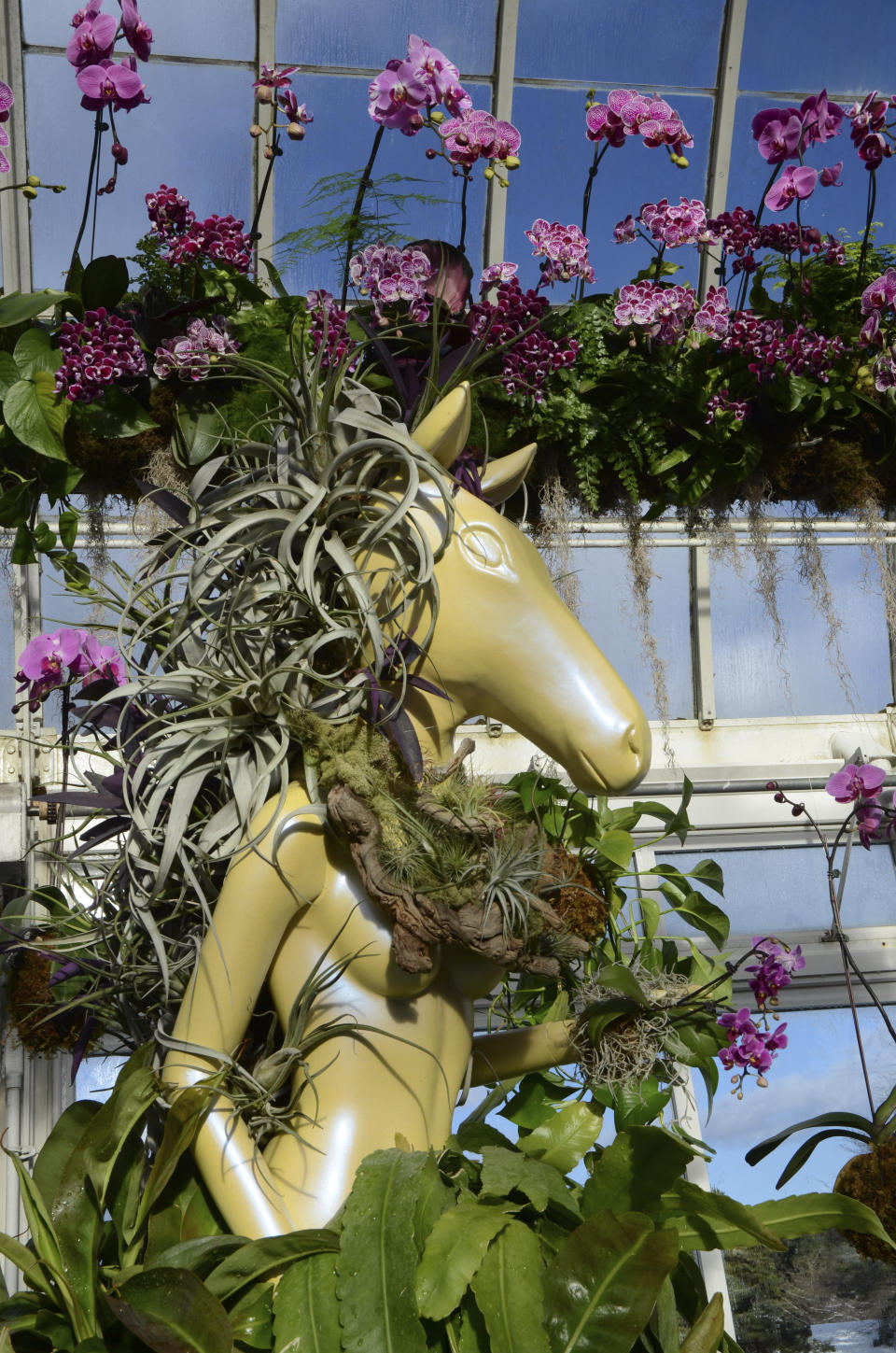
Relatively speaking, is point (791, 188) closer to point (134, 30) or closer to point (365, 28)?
point (134, 30)

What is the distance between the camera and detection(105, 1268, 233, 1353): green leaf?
1.09 meters

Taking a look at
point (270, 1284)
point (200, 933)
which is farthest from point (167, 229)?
point (270, 1284)

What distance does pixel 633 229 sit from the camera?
2.56m

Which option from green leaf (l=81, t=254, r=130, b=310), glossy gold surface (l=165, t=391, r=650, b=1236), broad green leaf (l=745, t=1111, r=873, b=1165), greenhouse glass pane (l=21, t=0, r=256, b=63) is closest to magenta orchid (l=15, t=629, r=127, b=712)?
green leaf (l=81, t=254, r=130, b=310)

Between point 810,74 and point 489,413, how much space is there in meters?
2.78

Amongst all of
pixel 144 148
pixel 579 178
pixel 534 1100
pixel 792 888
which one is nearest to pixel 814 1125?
pixel 534 1100

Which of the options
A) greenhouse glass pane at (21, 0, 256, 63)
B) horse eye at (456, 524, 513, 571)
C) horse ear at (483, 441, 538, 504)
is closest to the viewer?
horse eye at (456, 524, 513, 571)

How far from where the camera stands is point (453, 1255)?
1144 millimetres

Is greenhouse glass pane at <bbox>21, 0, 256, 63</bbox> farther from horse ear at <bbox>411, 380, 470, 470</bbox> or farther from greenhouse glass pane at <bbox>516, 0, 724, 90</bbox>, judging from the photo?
horse ear at <bbox>411, 380, 470, 470</bbox>

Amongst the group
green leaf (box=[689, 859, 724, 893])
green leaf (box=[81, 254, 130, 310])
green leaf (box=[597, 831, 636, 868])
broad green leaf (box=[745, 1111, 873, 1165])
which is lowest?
broad green leaf (box=[745, 1111, 873, 1165])

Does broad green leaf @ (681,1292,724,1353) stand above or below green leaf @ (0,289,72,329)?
below

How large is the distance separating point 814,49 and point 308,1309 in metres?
4.33

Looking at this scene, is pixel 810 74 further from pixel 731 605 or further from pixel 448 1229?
pixel 448 1229

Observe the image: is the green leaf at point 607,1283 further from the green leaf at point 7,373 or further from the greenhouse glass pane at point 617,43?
the greenhouse glass pane at point 617,43
